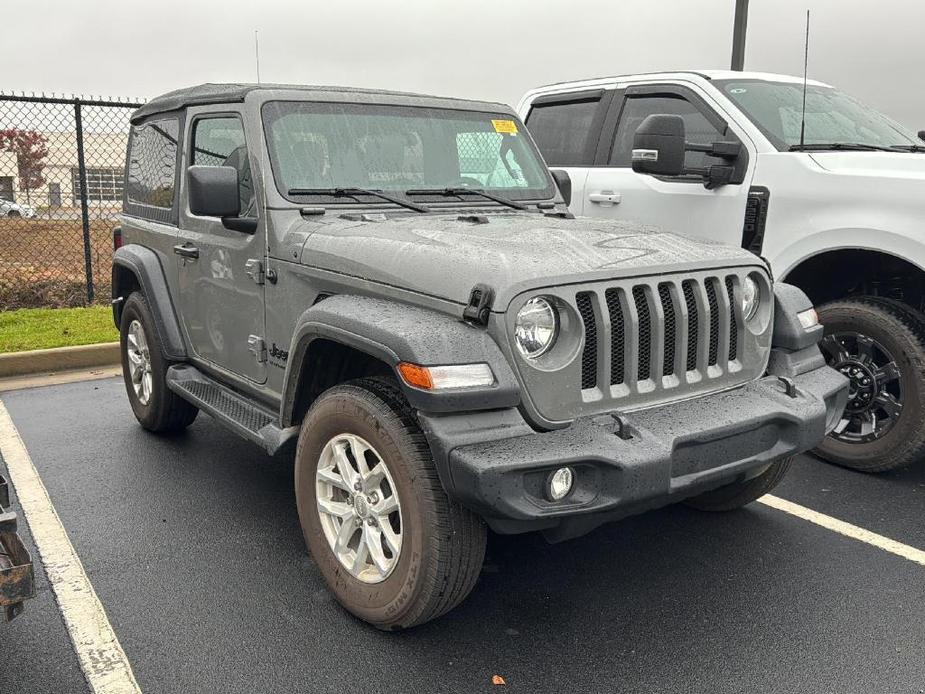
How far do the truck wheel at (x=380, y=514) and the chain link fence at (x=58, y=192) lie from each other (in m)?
5.94

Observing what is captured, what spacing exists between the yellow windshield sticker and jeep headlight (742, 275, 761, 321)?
5.71 ft

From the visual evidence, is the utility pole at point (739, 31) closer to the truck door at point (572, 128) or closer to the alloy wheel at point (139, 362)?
the truck door at point (572, 128)

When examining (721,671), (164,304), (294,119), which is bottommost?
(721,671)

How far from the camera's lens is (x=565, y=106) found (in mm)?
A: 6340

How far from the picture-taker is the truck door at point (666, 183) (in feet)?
17.1

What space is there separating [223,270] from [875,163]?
355 cm

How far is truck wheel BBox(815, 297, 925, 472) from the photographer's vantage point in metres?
4.45

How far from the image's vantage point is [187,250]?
436 cm

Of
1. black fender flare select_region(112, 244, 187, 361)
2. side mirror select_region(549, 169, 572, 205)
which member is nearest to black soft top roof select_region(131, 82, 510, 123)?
side mirror select_region(549, 169, 572, 205)

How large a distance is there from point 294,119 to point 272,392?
4.18ft

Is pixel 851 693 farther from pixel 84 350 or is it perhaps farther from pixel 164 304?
pixel 84 350

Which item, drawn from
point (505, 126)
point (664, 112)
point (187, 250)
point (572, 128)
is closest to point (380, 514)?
point (187, 250)

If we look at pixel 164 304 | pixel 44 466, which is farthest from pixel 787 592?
pixel 44 466

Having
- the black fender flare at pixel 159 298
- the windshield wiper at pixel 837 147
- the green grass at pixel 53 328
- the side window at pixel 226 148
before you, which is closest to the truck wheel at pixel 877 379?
the windshield wiper at pixel 837 147
